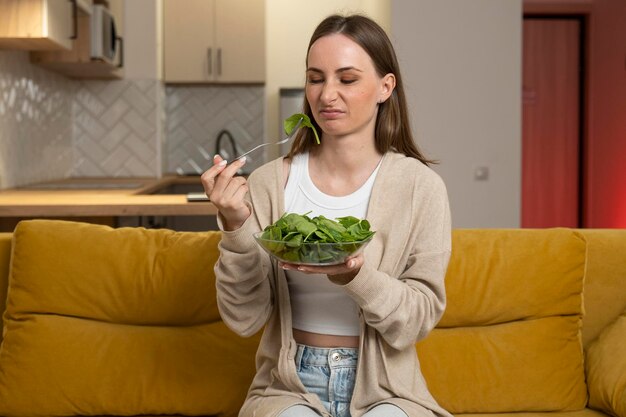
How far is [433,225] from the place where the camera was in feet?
6.07

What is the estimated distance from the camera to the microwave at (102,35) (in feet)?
15.2

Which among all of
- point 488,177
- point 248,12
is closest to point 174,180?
point 248,12

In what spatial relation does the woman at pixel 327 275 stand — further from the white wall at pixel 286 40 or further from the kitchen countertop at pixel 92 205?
the white wall at pixel 286 40

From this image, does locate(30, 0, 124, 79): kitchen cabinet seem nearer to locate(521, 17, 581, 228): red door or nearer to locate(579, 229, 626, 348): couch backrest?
locate(579, 229, 626, 348): couch backrest

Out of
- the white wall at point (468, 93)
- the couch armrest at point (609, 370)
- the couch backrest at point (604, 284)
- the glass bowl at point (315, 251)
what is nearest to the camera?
the glass bowl at point (315, 251)

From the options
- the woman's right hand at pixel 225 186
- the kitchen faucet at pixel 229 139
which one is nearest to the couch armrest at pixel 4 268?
the woman's right hand at pixel 225 186

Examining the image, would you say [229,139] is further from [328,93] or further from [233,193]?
[233,193]

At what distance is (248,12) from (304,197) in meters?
4.64

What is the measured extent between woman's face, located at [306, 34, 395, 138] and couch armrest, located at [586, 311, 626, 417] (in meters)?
0.90

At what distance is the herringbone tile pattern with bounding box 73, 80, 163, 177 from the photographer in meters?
5.93

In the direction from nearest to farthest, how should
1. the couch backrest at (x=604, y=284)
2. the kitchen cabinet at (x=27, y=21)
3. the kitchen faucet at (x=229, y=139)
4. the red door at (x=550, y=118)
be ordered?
the couch backrest at (x=604, y=284) < the kitchen cabinet at (x=27, y=21) < the kitchen faucet at (x=229, y=139) < the red door at (x=550, y=118)

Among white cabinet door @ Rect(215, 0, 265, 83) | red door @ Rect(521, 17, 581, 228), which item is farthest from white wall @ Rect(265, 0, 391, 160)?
red door @ Rect(521, 17, 581, 228)

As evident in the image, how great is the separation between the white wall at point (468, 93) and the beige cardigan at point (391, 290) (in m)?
3.15

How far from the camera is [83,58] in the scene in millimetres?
4672
